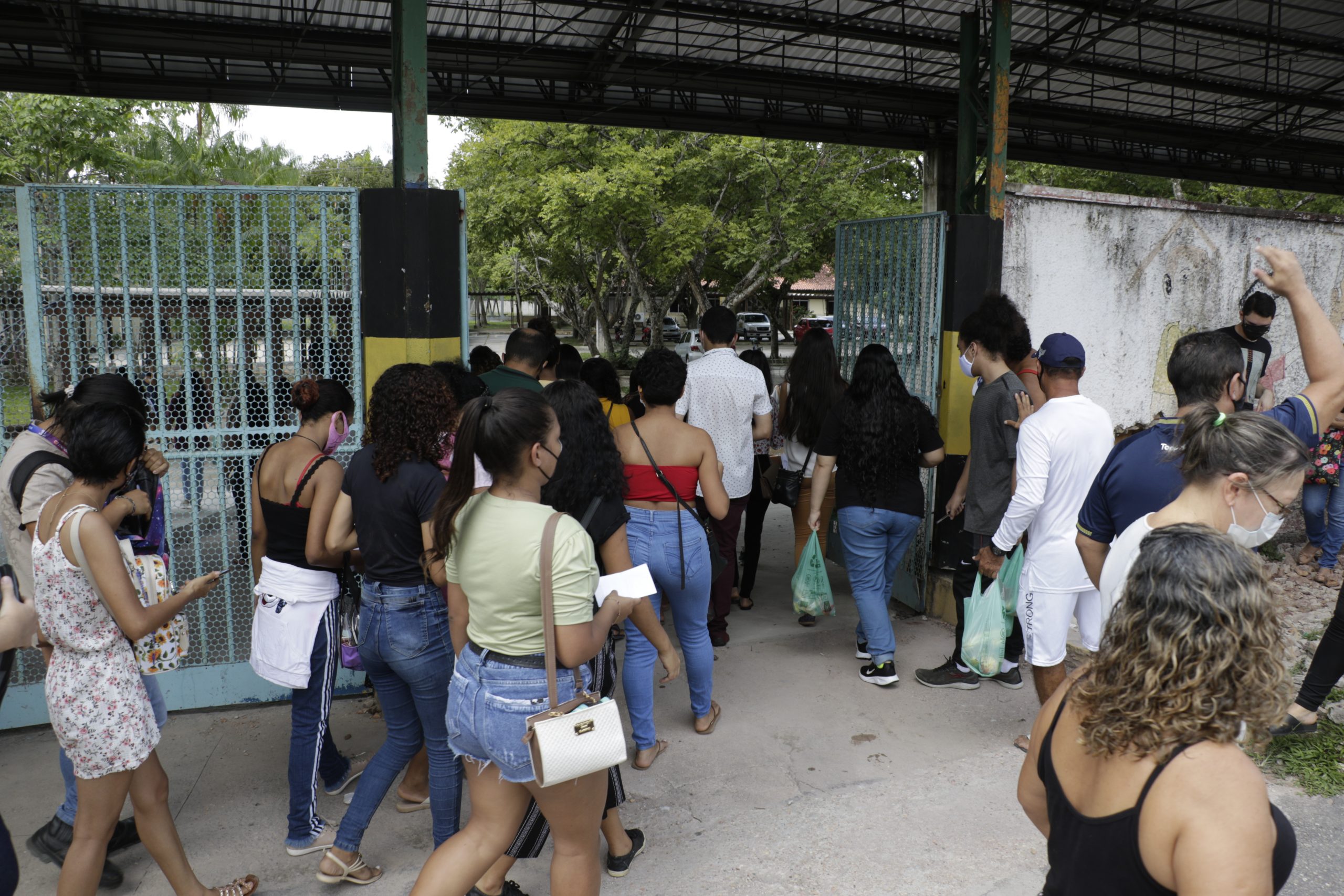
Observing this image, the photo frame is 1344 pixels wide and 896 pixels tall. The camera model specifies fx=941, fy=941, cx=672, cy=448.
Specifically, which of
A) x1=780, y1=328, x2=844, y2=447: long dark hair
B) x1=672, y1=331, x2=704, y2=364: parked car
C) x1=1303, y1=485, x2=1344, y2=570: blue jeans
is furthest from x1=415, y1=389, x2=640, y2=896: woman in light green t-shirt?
x1=672, y1=331, x2=704, y2=364: parked car

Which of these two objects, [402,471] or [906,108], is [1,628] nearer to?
[402,471]

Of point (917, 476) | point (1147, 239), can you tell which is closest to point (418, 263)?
point (917, 476)

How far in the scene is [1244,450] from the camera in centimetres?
221

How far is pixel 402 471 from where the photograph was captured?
9.79 feet

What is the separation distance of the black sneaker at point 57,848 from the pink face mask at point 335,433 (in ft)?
5.01

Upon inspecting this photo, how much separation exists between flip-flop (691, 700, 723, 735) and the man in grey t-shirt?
1.12m

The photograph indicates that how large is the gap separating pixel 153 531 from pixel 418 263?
68.0 inches

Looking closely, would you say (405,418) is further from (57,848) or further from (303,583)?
(57,848)

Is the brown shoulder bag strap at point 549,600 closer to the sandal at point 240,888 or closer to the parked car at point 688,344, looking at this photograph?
the sandal at point 240,888

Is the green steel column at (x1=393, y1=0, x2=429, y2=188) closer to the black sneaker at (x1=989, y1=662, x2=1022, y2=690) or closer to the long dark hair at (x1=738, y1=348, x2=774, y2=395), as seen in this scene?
the long dark hair at (x1=738, y1=348, x2=774, y2=395)

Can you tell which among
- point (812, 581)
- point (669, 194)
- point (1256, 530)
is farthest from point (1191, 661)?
point (669, 194)

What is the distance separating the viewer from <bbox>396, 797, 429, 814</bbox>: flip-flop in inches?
143

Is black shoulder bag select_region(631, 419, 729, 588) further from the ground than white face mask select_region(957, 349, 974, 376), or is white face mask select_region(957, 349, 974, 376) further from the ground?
white face mask select_region(957, 349, 974, 376)

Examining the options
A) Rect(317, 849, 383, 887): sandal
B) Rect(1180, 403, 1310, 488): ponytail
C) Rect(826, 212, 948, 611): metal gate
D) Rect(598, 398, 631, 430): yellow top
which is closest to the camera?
Rect(1180, 403, 1310, 488): ponytail
